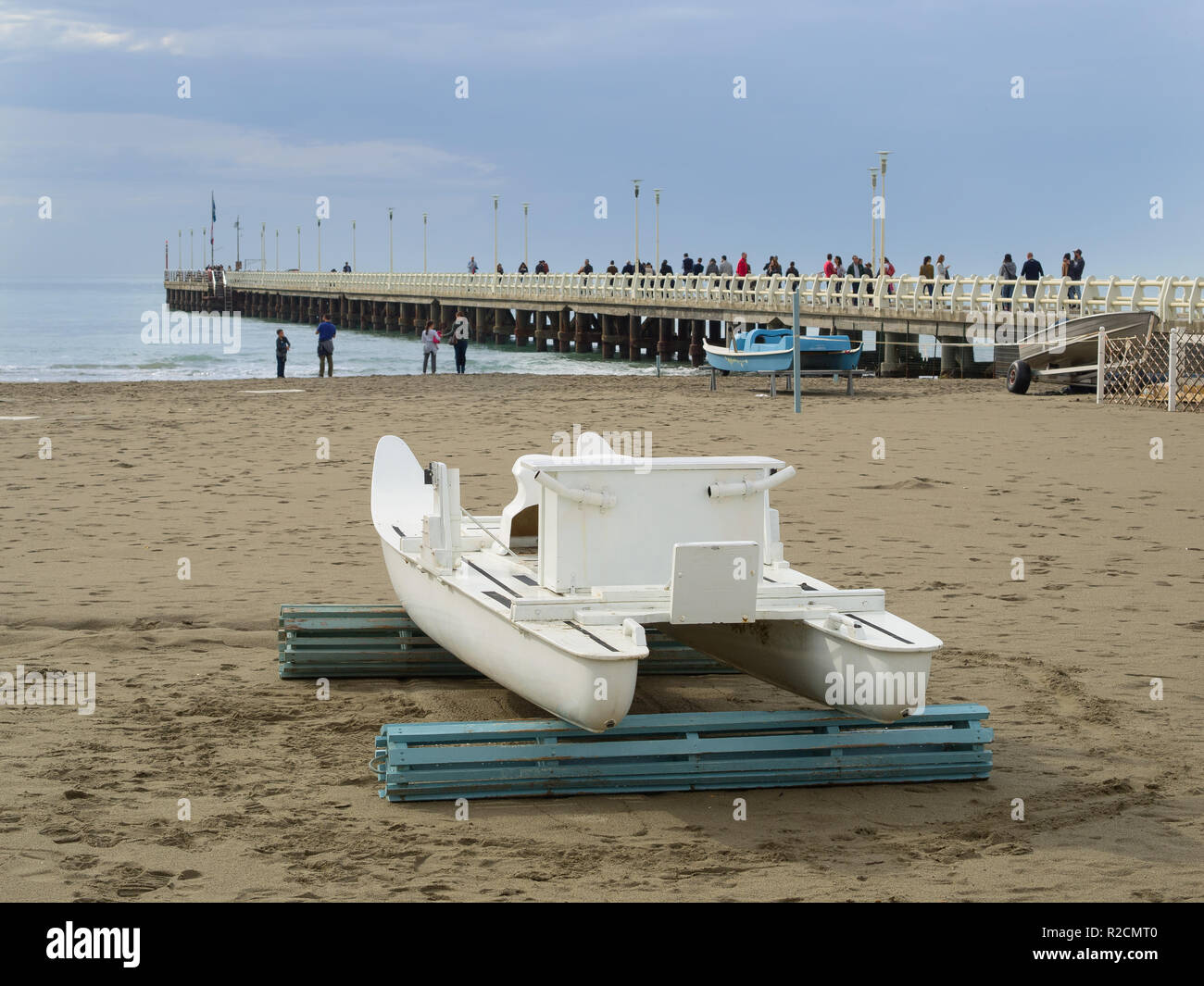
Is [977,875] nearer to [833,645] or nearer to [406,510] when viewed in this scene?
[833,645]

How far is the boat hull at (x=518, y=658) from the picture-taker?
518cm

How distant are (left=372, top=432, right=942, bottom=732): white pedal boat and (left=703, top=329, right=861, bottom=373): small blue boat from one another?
19.5 meters

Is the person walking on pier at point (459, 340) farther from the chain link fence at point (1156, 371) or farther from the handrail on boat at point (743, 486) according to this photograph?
the handrail on boat at point (743, 486)

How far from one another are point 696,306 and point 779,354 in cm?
2059

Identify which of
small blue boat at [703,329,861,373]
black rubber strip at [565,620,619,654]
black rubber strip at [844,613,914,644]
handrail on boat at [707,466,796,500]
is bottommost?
black rubber strip at [844,613,914,644]

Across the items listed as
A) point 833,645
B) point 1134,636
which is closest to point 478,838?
point 833,645

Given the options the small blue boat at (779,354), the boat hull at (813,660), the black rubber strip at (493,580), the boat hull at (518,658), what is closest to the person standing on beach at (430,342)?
the small blue boat at (779,354)

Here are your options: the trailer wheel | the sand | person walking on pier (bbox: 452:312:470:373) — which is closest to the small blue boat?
the trailer wheel

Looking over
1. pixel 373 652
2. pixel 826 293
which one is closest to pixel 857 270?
pixel 826 293

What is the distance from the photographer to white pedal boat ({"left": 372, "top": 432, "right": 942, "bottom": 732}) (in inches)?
213

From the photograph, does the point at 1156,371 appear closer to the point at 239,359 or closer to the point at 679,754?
the point at 679,754

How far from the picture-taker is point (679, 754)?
18.1ft

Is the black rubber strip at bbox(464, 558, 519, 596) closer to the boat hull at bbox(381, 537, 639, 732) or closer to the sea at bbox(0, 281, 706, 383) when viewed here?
the boat hull at bbox(381, 537, 639, 732)

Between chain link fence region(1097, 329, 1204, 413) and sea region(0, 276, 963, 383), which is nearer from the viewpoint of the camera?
chain link fence region(1097, 329, 1204, 413)
